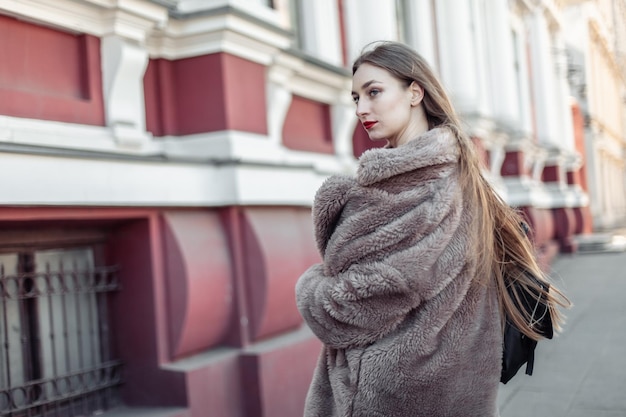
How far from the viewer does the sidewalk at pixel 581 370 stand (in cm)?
→ 510

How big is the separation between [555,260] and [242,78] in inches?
464

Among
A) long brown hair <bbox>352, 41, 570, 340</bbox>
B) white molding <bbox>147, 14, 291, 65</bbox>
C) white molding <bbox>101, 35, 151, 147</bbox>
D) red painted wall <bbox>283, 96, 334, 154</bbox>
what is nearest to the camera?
long brown hair <bbox>352, 41, 570, 340</bbox>

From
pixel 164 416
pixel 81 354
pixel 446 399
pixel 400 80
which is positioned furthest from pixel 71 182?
pixel 446 399

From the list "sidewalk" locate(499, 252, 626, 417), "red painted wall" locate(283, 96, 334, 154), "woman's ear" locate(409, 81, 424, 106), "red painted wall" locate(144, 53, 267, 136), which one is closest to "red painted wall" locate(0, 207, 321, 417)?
"red painted wall" locate(144, 53, 267, 136)

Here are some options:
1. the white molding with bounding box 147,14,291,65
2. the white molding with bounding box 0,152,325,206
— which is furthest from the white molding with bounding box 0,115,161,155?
the white molding with bounding box 147,14,291,65

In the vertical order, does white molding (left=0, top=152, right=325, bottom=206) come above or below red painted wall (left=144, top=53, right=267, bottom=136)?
below

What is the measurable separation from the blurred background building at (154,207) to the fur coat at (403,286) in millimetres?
1145

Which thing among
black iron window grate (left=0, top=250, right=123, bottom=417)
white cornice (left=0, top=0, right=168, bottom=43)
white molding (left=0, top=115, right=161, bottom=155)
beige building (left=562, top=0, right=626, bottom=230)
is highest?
beige building (left=562, top=0, right=626, bottom=230)

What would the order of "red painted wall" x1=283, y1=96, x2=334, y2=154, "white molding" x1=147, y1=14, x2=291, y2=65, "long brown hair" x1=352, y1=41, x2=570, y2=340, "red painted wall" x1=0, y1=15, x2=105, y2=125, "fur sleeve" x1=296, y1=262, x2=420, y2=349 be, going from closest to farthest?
Result: "fur sleeve" x1=296, y1=262, x2=420, y2=349 < "long brown hair" x1=352, y1=41, x2=570, y2=340 < "red painted wall" x1=0, y1=15, x2=105, y2=125 < "white molding" x1=147, y1=14, x2=291, y2=65 < "red painted wall" x1=283, y1=96, x2=334, y2=154

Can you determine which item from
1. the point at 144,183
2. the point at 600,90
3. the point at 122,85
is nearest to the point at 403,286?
the point at 144,183

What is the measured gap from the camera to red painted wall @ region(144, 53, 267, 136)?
13.9ft

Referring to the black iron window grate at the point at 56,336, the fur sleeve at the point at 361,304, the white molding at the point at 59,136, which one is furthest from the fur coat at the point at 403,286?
the black iron window grate at the point at 56,336

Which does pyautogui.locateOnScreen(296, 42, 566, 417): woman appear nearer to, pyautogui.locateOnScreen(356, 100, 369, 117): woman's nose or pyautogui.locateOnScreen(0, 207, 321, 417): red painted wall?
pyautogui.locateOnScreen(356, 100, 369, 117): woman's nose

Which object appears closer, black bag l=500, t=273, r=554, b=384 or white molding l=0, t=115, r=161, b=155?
black bag l=500, t=273, r=554, b=384
